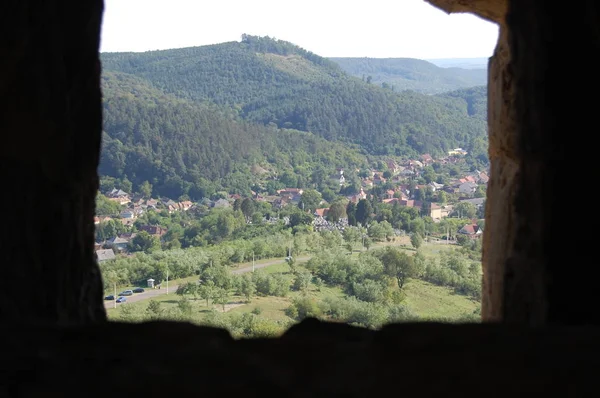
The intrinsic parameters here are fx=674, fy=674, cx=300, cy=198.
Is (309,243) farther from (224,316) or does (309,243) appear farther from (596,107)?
(596,107)

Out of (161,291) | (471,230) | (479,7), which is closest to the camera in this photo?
(479,7)

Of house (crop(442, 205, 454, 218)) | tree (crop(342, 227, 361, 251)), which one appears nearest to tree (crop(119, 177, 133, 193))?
tree (crop(342, 227, 361, 251))

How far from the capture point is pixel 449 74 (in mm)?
195625

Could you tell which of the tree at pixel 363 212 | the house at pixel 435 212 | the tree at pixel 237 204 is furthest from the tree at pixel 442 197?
the tree at pixel 237 204

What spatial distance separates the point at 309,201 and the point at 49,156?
67689 mm

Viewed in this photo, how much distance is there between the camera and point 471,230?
5916 centimetres

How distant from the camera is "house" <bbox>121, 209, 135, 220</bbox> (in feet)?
209

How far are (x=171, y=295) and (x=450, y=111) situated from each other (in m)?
84.8


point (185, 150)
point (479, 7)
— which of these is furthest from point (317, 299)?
point (185, 150)

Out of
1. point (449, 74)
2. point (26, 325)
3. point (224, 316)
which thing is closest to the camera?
point (26, 325)

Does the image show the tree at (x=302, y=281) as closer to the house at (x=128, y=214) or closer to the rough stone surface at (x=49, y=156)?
the house at (x=128, y=214)

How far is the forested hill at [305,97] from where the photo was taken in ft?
345

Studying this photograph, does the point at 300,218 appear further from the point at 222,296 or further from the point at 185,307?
the point at 185,307

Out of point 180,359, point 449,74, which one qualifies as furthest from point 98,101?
point 449,74
